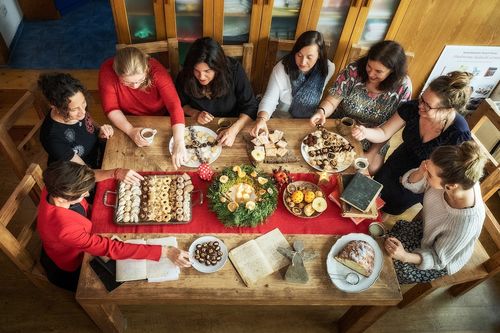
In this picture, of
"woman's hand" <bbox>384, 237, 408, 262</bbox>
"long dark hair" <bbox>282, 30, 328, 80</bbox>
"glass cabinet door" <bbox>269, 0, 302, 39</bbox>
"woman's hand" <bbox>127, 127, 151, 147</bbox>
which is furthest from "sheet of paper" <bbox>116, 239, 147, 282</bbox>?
"glass cabinet door" <bbox>269, 0, 302, 39</bbox>

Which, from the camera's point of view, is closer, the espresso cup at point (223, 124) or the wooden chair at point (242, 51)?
the espresso cup at point (223, 124)

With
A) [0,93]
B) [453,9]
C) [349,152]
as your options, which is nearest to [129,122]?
[349,152]

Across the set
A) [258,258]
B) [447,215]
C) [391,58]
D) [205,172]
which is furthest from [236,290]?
[391,58]

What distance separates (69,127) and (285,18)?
5.84 ft

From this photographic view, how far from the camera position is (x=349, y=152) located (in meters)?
2.28

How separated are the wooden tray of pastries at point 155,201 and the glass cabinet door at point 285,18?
5.10 ft

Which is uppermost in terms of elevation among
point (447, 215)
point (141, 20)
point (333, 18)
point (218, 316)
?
point (333, 18)

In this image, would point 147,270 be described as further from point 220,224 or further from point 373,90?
point 373,90

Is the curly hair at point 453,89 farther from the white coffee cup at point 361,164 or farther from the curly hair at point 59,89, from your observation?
the curly hair at point 59,89

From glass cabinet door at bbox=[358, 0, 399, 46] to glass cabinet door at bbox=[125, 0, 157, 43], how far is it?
166 cm

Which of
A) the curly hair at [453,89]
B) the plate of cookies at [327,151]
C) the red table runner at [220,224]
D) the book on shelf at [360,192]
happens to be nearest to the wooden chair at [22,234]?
the red table runner at [220,224]

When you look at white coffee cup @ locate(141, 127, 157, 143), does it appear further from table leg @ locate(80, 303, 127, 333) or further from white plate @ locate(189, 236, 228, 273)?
table leg @ locate(80, 303, 127, 333)

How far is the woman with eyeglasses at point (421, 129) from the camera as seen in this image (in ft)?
6.68

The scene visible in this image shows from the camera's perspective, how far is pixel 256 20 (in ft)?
9.26
